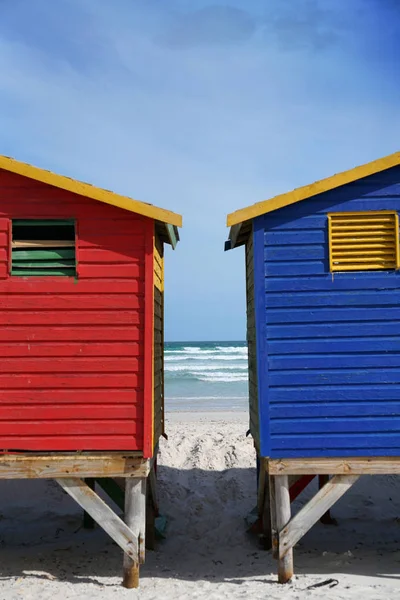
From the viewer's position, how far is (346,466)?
7602 mm

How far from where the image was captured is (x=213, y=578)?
787 cm

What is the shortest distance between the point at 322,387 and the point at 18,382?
397 cm

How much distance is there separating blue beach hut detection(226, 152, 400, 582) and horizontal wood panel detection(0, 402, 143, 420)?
174 centimetres

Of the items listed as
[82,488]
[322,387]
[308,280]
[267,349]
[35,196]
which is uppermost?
[35,196]

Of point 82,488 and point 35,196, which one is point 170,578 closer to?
point 82,488

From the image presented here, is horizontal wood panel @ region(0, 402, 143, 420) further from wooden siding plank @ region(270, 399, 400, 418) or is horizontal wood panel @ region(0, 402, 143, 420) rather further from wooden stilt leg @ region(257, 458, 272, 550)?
wooden stilt leg @ region(257, 458, 272, 550)

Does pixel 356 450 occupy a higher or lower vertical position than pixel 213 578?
higher

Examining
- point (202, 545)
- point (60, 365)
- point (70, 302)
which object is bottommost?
point (202, 545)

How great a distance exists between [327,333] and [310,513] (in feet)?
7.87

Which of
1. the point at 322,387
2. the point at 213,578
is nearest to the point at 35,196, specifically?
the point at 322,387

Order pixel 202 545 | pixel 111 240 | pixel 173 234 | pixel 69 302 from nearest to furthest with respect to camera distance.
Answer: pixel 69 302
pixel 111 240
pixel 173 234
pixel 202 545

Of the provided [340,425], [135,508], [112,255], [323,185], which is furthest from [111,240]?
[340,425]

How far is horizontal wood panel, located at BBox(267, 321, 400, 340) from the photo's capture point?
7648mm

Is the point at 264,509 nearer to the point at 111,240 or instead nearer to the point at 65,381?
the point at 65,381
